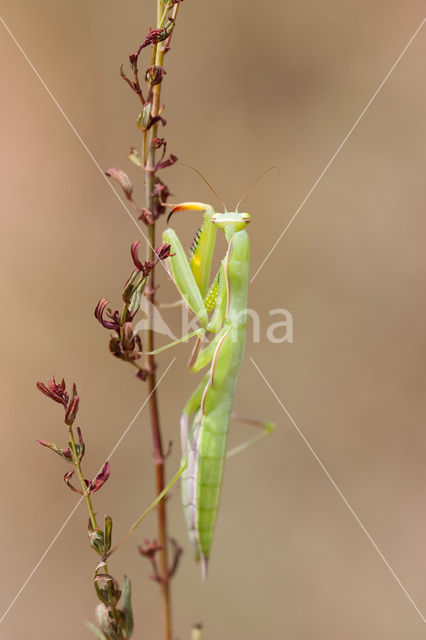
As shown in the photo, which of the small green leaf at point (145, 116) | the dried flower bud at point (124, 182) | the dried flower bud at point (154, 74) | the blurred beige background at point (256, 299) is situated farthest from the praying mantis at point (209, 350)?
the blurred beige background at point (256, 299)

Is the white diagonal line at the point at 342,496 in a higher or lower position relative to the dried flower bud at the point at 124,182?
lower

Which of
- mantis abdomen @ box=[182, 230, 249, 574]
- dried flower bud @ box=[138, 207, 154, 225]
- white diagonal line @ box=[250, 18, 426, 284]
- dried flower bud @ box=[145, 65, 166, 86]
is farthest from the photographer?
white diagonal line @ box=[250, 18, 426, 284]

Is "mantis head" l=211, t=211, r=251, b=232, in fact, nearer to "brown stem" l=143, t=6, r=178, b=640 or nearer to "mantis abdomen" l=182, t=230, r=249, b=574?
"mantis abdomen" l=182, t=230, r=249, b=574

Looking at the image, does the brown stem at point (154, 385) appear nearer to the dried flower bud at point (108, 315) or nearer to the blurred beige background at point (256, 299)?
the dried flower bud at point (108, 315)

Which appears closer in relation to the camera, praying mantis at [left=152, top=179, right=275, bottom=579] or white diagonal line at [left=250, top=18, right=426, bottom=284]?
praying mantis at [left=152, top=179, right=275, bottom=579]

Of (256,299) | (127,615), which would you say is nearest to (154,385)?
(127,615)

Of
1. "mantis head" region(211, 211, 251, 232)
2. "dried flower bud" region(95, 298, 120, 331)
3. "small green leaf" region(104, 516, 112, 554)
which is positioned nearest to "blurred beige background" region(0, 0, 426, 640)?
"mantis head" region(211, 211, 251, 232)

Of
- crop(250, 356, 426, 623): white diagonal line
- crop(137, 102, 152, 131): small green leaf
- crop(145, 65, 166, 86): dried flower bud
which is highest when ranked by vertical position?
crop(145, 65, 166, 86): dried flower bud
